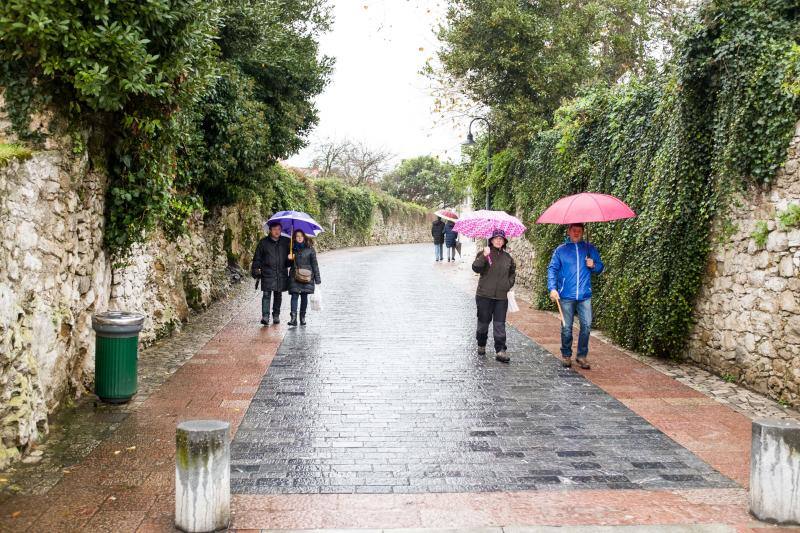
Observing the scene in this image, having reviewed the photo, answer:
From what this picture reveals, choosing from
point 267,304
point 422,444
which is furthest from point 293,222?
point 422,444

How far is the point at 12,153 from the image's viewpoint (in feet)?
16.5

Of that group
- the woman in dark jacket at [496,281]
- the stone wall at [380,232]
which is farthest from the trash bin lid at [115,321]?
the stone wall at [380,232]

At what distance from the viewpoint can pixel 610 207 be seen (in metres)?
7.86

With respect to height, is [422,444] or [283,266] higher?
[283,266]

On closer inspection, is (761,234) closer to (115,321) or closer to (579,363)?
(579,363)

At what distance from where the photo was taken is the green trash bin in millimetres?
6082

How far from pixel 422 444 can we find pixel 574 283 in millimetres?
3531

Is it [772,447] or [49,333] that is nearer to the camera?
[772,447]

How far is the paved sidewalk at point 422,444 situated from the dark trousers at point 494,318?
313mm

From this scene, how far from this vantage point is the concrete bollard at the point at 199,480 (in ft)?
12.3

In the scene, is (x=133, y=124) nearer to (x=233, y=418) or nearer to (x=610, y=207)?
(x=233, y=418)

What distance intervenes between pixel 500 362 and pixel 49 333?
5174mm

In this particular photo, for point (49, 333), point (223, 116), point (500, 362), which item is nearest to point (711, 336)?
point (500, 362)

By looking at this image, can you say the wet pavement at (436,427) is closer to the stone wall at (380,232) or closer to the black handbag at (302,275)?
the black handbag at (302,275)
